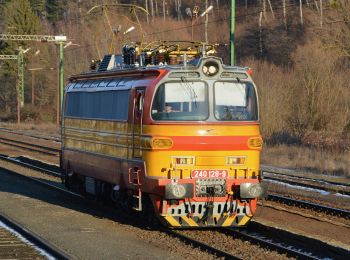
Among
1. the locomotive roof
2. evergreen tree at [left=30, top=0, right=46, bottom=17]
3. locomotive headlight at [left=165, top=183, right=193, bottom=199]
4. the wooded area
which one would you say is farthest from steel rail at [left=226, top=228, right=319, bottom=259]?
evergreen tree at [left=30, top=0, right=46, bottom=17]

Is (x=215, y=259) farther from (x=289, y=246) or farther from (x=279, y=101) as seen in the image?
(x=279, y=101)

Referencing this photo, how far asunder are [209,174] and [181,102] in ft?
4.34

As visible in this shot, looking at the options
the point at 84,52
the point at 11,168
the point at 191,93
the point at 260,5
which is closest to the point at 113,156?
the point at 191,93

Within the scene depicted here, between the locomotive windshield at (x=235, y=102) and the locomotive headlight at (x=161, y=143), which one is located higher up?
the locomotive windshield at (x=235, y=102)

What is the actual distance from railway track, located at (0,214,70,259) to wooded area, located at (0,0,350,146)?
22.6 m

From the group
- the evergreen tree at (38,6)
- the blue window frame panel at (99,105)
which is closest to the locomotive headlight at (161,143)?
the blue window frame panel at (99,105)

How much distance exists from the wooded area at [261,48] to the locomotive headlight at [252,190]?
22.6m

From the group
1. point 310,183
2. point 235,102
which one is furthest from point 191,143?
point 310,183

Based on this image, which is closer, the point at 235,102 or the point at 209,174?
the point at 209,174

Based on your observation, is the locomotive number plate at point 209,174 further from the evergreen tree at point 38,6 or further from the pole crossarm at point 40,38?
the evergreen tree at point 38,6

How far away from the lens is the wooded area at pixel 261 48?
1494 inches

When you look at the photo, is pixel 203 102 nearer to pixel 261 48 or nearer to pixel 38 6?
pixel 261 48

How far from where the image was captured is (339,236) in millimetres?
12859

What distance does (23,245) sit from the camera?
39.9ft
